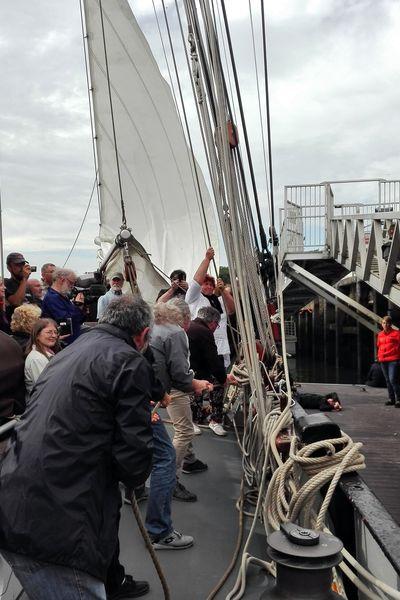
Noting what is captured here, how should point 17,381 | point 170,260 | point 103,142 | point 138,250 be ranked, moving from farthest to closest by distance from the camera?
point 103,142, point 170,260, point 138,250, point 17,381

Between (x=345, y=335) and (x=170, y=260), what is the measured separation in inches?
656

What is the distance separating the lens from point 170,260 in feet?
35.8

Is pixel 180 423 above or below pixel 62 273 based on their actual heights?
below

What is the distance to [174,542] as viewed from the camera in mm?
3072

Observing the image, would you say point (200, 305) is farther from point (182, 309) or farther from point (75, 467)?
point (75, 467)

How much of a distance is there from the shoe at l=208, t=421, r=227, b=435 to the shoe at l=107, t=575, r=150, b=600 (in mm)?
2607

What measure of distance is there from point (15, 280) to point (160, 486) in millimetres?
2086

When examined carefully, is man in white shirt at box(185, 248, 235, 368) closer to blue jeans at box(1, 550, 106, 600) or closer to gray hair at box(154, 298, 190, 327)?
gray hair at box(154, 298, 190, 327)

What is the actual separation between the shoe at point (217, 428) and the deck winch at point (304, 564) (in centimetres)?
351

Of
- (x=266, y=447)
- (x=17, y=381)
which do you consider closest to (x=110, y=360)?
(x=17, y=381)

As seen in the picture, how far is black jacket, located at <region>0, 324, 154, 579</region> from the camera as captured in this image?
1.64m

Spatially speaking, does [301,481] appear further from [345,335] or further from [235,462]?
[345,335]

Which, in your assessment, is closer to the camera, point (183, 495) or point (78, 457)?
point (78, 457)

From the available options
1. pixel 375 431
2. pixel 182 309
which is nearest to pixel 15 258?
pixel 182 309
